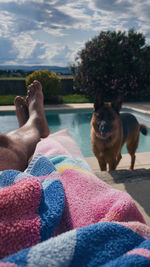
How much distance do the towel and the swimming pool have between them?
4695mm

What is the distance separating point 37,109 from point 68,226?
1.69m

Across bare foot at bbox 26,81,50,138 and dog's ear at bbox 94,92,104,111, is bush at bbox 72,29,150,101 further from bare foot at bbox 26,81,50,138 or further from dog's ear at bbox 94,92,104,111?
dog's ear at bbox 94,92,104,111

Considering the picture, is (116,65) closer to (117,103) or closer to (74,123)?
(74,123)

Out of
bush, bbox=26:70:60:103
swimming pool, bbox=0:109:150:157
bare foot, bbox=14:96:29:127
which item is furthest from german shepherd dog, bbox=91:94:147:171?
bush, bbox=26:70:60:103

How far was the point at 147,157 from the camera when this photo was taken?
3830 mm

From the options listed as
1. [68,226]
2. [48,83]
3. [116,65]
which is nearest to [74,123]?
[48,83]

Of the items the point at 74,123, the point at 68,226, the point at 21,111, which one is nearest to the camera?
the point at 68,226

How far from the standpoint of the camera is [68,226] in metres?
0.67

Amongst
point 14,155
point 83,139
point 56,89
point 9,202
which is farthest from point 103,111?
point 56,89

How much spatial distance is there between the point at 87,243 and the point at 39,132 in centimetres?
127

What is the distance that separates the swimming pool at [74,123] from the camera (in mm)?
6086

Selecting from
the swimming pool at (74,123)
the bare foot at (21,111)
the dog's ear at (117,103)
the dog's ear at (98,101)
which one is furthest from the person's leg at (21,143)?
the swimming pool at (74,123)

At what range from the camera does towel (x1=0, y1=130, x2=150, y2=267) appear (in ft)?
1.57

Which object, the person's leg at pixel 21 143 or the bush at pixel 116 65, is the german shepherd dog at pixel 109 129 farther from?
the bush at pixel 116 65
